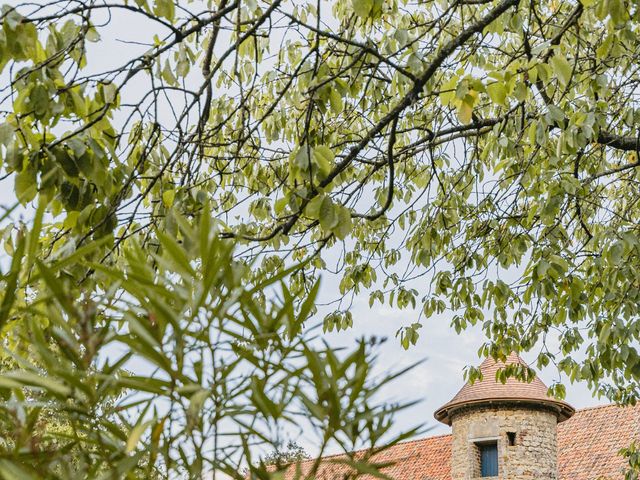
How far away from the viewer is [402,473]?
19094 mm

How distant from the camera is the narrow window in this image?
17.0m

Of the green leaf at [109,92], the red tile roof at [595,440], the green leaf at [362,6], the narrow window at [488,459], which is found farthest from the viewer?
the narrow window at [488,459]

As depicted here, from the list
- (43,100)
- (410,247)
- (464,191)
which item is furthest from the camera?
(464,191)

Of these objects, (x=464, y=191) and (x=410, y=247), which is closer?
(x=410, y=247)

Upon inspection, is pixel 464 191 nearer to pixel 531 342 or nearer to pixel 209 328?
pixel 531 342

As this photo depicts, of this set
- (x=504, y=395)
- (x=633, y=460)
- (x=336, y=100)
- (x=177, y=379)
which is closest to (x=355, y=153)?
(x=336, y=100)

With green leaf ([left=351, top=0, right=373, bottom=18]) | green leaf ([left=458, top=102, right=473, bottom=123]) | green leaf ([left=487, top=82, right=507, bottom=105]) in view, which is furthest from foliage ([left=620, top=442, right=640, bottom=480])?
green leaf ([left=351, top=0, right=373, bottom=18])

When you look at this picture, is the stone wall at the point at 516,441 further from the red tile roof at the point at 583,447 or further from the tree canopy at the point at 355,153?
the tree canopy at the point at 355,153

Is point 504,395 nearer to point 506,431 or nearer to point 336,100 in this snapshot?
point 506,431

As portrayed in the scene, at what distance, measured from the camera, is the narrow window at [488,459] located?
1702 centimetres

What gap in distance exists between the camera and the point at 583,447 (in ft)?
57.2

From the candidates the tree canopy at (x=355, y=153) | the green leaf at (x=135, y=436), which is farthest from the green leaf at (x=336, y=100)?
the green leaf at (x=135, y=436)

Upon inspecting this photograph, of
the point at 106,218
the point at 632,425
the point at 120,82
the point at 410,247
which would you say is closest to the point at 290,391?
the point at 106,218

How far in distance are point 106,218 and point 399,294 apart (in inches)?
157
